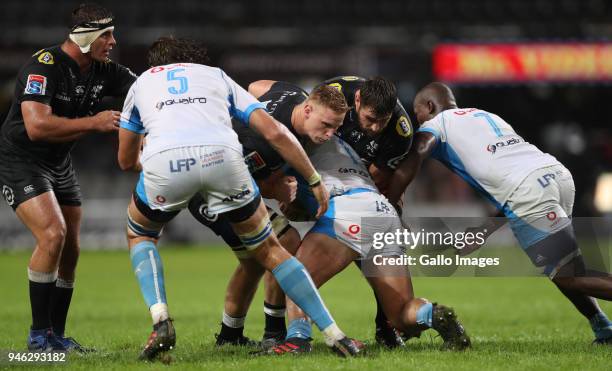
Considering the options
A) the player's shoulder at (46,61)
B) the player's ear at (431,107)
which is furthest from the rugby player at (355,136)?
the player's shoulder at (46,61)

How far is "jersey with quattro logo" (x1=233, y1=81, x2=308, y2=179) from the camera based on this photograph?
20.5 feet

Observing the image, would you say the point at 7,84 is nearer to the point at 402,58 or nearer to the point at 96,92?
the point at 402,58

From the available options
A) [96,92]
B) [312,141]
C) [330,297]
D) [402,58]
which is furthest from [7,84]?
[312,141]

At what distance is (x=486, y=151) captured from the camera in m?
6.67

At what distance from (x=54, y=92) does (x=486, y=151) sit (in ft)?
10.8

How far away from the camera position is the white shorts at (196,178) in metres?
5.43

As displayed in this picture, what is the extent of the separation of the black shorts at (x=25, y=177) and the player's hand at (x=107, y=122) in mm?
765

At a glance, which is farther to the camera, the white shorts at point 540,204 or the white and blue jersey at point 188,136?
the white shorts at point 540,204

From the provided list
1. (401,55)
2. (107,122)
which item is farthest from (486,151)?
(401,55)

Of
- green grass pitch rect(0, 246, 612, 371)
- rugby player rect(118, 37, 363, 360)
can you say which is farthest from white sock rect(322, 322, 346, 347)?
green grass pitch rect(0, 246, 612, 371)

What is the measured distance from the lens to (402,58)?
18984 mm

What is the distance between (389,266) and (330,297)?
550 centimetres

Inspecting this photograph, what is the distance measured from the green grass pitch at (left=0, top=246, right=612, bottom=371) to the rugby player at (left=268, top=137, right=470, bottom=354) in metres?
0.20

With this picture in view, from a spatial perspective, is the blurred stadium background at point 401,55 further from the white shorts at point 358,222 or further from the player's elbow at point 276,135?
the player's elbow at point 276,135
